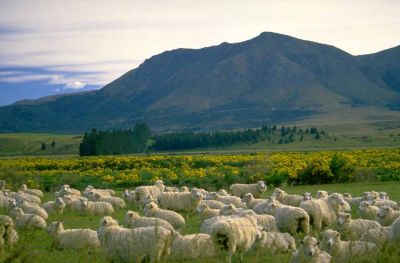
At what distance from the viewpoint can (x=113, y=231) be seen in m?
14.5

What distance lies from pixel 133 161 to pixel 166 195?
37.1 m

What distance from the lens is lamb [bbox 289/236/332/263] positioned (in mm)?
12241

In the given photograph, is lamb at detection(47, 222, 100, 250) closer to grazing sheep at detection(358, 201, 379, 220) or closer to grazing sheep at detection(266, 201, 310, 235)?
grazing sheep at detection(266, 201, 310, 235)

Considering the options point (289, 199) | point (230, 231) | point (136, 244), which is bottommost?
point (289, 199)

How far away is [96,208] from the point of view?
88.6 feet

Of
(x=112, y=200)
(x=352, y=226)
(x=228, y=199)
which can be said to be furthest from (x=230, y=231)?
(x=112, y=200)

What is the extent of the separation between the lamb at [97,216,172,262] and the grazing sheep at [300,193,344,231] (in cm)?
638

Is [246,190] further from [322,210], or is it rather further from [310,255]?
[310,255]

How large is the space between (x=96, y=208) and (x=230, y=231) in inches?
576

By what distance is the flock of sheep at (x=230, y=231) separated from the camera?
1313 cm

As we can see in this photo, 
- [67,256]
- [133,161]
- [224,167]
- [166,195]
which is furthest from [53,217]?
[133,161]

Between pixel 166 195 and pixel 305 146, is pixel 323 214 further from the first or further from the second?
pixel 305 146

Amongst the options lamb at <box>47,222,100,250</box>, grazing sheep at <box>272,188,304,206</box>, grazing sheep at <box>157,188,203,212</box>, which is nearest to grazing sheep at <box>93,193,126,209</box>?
grazing sheep at <box>157,188,203,212</box>

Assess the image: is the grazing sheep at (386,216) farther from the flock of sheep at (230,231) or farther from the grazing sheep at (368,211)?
the grazing sheep at (368,211)
